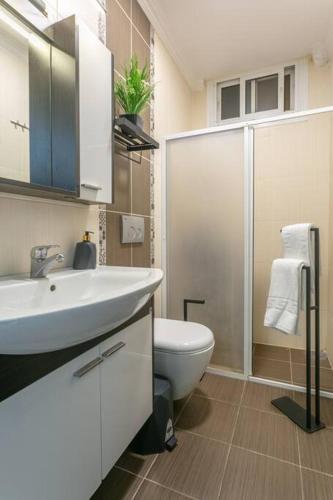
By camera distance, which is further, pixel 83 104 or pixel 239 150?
pixel 239 150

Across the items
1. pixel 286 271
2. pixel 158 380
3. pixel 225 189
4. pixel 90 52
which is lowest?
pixel 158 380

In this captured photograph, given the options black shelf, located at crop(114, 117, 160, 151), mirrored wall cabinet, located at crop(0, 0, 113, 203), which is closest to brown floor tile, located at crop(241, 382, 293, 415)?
mirrored wall cabinet, located at crop(0, 0, 113, 203)

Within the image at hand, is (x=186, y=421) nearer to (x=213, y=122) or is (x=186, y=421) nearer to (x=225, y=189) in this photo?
(x=225, y=189)

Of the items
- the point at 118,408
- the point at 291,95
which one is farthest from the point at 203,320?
the point at 291,95

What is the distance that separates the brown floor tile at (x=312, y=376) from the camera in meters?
1.72

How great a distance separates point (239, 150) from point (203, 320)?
121cm

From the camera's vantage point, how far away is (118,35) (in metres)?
1.46

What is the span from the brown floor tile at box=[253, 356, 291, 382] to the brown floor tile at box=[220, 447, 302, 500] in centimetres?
74

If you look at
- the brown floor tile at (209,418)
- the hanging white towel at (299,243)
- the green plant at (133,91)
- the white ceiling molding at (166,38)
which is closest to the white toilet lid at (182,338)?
the brown floor tile at (209,418)

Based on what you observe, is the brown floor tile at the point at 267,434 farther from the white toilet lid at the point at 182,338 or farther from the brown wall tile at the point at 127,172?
the brown wall tile at the point at 127,172

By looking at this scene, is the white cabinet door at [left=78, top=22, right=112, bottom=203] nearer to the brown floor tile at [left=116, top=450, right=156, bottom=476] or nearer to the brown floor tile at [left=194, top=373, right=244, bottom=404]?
the brown floor tile at [left=116, top=450, right=156, bottom=476]

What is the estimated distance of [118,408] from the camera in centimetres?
85

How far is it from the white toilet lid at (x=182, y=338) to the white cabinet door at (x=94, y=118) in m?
0.74

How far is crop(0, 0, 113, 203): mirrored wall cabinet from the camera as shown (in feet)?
2.90
